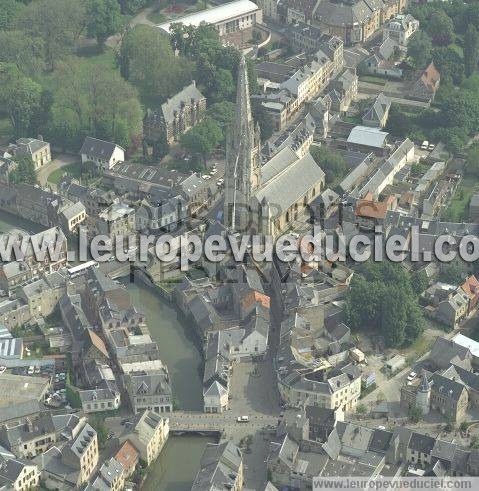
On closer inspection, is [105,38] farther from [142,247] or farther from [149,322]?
[149,322]

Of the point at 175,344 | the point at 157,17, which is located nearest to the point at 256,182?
the point at 175,344

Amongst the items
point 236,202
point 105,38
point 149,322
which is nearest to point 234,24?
point 105,38

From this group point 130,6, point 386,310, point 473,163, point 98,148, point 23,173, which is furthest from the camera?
point 130,6

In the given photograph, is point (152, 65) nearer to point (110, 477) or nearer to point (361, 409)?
point (361, 409)

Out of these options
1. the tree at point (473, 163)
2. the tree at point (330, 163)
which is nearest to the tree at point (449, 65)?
the tree at point (473, 163)

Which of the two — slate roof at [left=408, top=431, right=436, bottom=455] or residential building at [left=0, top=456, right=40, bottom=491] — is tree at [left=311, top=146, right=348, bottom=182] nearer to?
slate roof at [left=408, top=431, right=436, bottom=455]

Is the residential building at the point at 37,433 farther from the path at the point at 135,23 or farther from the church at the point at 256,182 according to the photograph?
the path at the point at 135,23
